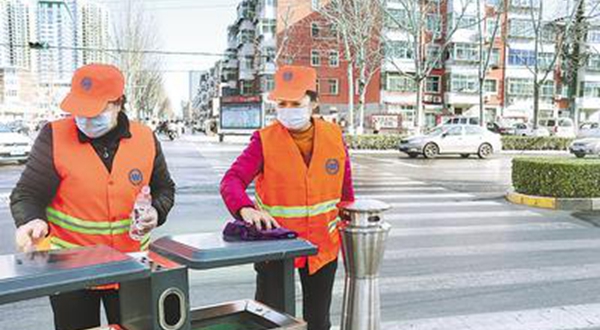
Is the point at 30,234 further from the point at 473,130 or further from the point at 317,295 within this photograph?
the point at 473,130

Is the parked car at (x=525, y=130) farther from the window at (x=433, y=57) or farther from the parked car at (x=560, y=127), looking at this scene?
the window at (x=433, y=57)

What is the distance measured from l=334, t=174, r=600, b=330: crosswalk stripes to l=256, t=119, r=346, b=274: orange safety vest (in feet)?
5.33

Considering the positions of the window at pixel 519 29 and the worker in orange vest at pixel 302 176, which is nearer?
the worker in orange vest at pixel 302 176

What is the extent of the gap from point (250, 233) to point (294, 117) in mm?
742

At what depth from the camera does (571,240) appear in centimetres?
671

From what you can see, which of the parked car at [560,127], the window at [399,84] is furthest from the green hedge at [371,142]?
the window at [399,84]

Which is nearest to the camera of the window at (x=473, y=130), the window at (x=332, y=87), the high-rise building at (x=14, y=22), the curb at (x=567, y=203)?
→ the curb at (x=567, y=203)

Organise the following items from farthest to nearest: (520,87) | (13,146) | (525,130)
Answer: (520,87) < (525,130) < (13,146)

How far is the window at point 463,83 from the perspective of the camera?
149 ft

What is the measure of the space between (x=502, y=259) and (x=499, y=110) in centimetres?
4434

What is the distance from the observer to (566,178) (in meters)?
9.02

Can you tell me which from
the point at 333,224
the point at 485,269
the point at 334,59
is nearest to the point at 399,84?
the point at 334,59

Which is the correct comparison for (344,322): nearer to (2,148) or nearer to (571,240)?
(571,240)

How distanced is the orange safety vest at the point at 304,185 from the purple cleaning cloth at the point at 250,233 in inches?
17.7
